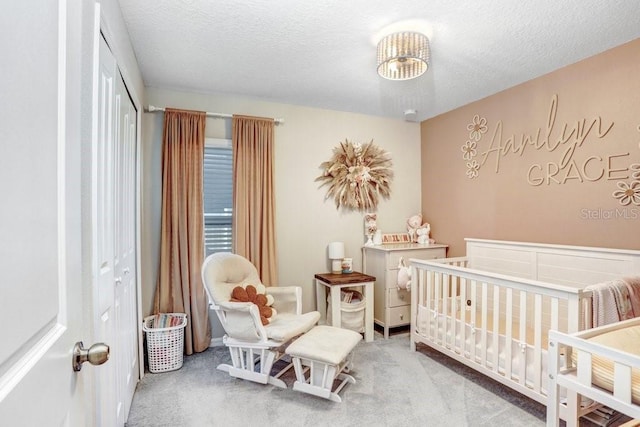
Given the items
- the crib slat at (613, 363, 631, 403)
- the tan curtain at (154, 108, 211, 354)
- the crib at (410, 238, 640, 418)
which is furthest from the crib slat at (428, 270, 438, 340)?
the tan curtain at (154, 108, 211, 354)

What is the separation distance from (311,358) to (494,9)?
2.33 metres

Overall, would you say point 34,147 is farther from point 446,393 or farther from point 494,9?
point 446,393

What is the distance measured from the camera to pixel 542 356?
1.94 meters

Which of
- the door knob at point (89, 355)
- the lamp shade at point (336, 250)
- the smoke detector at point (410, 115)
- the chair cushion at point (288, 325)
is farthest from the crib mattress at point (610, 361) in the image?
the smoke detector at point (410, 115)

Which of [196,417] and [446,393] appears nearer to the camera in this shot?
[196,417]

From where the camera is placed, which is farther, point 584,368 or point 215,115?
point 215,115

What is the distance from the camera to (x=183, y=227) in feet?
9.53

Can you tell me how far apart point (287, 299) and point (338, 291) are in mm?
508

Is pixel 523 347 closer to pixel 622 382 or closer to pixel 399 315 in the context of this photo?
pixel 622 382

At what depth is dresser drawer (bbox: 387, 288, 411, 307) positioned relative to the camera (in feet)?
11.0

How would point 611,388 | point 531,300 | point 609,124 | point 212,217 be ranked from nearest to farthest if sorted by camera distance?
1. point 611,388
2. point 609,124
3. point 531,300
4. point 212,217

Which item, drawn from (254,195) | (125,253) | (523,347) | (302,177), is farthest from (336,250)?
(125,253)

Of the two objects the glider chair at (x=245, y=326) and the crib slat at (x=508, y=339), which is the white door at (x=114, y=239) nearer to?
the glider chair at (x=245, y=326)

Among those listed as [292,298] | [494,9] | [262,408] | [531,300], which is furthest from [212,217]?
[531,300]
